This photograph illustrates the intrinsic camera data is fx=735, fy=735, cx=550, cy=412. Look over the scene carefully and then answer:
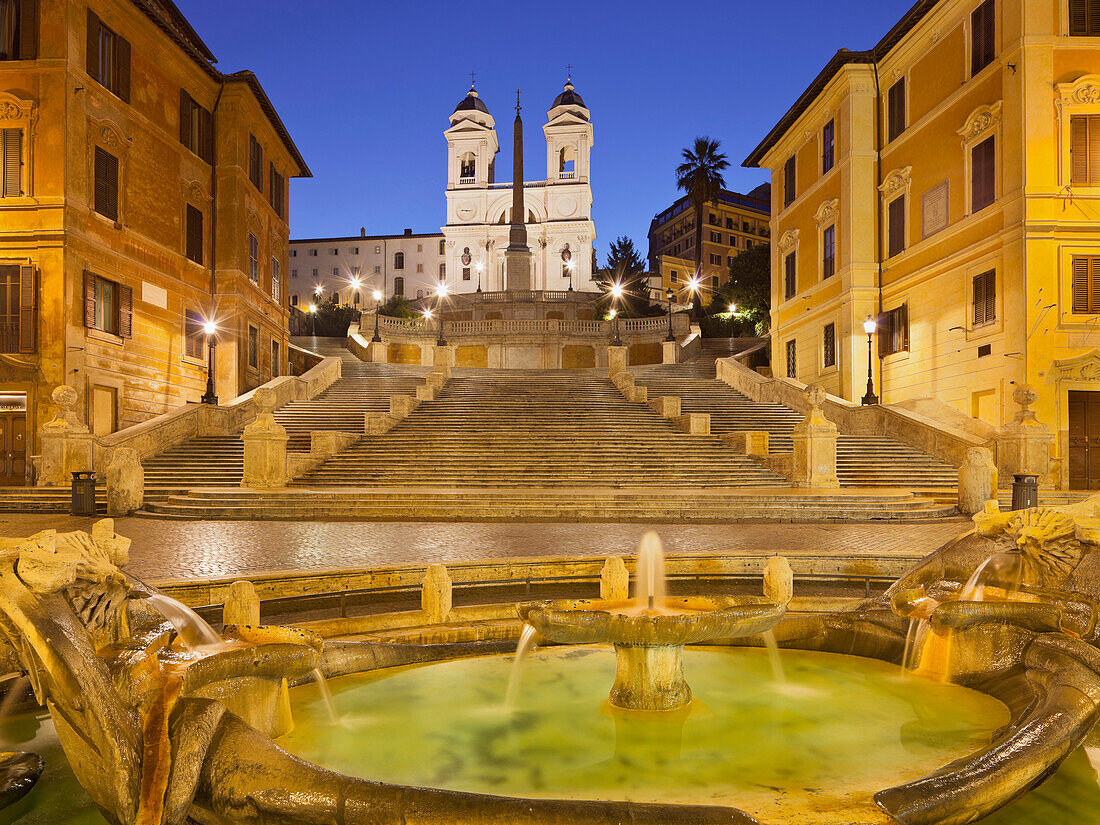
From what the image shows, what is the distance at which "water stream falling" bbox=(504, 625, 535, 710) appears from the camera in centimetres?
494

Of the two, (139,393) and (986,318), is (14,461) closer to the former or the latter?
(139,393)

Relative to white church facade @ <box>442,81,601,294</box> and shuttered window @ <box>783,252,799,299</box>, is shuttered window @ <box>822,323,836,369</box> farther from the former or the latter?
white church facade @ <box>442,81,601,294</box>

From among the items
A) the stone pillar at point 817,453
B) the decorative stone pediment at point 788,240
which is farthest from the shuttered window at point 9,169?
the decorative stone pediment at point 788,240

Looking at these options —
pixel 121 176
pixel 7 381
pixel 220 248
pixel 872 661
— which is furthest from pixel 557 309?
pixel 872 661

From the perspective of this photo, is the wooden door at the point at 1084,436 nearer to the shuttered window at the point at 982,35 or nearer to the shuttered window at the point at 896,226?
the shuttered window at the point at 896,226

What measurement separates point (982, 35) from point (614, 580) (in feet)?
79.6

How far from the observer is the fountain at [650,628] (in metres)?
4.23

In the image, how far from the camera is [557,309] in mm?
58750

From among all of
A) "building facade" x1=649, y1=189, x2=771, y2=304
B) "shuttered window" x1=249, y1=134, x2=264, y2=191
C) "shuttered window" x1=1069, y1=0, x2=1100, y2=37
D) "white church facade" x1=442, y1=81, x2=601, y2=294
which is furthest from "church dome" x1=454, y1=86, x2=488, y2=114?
"shuttered window" x1=1069, y1=0, x2=1100, y2=37

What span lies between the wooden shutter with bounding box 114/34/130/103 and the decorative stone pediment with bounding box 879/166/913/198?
2723 centimetres

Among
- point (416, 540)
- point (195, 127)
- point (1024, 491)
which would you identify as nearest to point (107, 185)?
point (195, 127)

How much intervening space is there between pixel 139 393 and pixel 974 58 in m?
28.9

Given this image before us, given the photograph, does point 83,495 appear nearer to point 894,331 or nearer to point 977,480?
point 977,480

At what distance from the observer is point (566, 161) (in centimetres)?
9481
